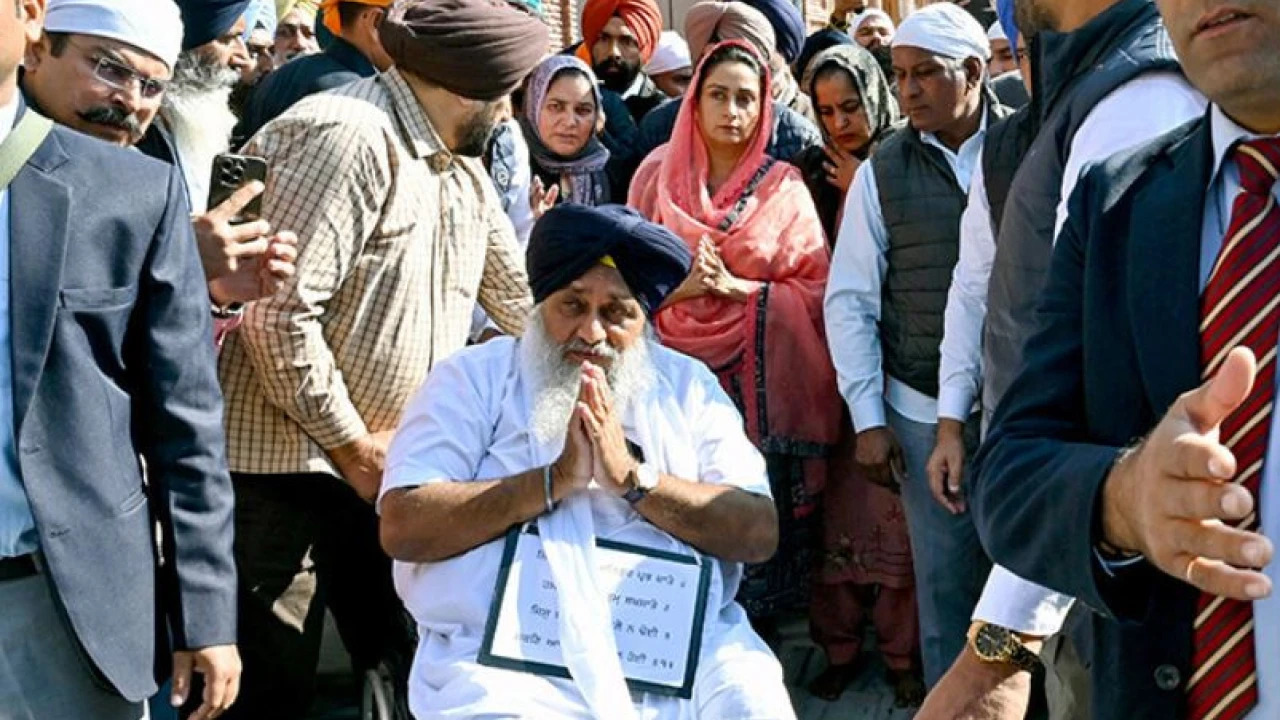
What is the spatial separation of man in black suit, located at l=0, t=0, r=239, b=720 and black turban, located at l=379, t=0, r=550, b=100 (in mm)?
1390

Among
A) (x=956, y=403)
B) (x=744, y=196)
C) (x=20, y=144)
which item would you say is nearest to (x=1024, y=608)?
(x=20, y=144)

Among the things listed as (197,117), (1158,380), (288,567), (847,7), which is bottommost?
(847,7)

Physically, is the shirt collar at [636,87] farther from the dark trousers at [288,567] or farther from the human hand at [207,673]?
the human hand at [207,673]

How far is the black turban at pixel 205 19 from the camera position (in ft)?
13.9

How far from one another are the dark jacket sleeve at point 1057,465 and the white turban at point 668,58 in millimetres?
6614

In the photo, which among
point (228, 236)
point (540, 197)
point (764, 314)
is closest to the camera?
point (228, 236)

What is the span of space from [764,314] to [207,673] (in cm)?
267

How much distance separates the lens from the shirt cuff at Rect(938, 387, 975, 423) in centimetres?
407

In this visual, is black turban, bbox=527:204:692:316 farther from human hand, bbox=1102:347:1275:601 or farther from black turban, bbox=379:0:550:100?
human hand, bbox=1102:347:1275:601

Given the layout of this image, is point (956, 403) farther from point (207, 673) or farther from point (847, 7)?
point (847, 7)

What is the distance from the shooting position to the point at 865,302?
4.76 metres

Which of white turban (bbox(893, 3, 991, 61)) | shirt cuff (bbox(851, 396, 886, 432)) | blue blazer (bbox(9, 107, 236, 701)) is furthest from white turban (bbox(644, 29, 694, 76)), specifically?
blue blazer (bbox(9, 107, 236, 701))

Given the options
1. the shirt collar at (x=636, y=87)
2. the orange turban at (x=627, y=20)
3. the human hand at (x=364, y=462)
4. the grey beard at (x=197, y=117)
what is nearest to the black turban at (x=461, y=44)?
the grey beard at (x=197, y=117)

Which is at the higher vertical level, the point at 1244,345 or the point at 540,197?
the point at 1244,345
